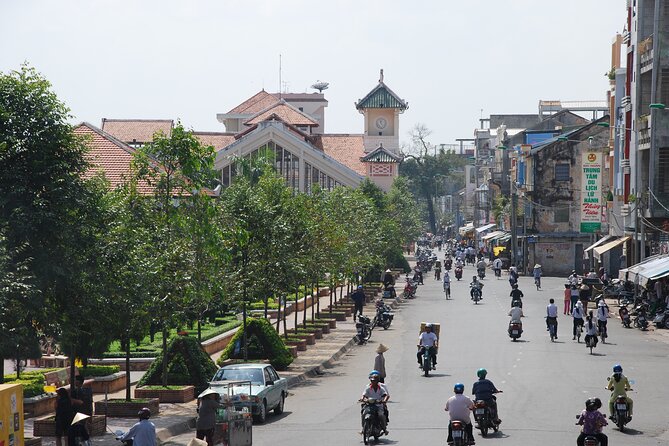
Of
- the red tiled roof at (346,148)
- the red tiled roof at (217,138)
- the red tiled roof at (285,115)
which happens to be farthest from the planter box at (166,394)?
the red tiled roof at (346,148)

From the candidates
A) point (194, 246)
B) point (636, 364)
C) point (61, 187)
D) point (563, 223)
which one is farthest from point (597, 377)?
point (563, 223)

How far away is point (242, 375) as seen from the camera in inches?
977

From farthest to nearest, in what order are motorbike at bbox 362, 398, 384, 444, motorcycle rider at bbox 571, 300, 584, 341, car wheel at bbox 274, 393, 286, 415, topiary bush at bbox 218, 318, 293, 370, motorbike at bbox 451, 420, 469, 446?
motorcycle rider at bbox 571, 300, 584, 341 < topiary bush at bbox 218, 318, 293, 370 < car wheel at bbox 274, 393, 286, 415 < motorbike at bbox 362, 398, 384, 444 < motorbike at bbox 451, 420, 469, 446

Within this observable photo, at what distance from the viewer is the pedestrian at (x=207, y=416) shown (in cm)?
1945

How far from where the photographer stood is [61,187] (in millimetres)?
19578

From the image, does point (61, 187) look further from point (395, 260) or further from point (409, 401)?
point (395, 260)

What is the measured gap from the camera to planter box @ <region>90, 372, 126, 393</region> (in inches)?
1113

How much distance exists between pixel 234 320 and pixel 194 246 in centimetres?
1886

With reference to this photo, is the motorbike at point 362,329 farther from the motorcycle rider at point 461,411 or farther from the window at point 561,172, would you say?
the window at point 561,172

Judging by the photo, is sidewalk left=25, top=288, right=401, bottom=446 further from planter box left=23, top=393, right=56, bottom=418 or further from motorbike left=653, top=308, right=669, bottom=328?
motorbike left=653, top=308, right=669, bottom=328

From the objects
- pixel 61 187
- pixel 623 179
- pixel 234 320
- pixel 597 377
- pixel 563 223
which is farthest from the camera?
pixel 563 223

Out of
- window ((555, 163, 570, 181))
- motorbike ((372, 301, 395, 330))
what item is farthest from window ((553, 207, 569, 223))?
motorbike ((372, 301, 395, 330))

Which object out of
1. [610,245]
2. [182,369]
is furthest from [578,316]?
[610,245]

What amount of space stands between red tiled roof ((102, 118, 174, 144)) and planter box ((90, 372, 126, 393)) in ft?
261
